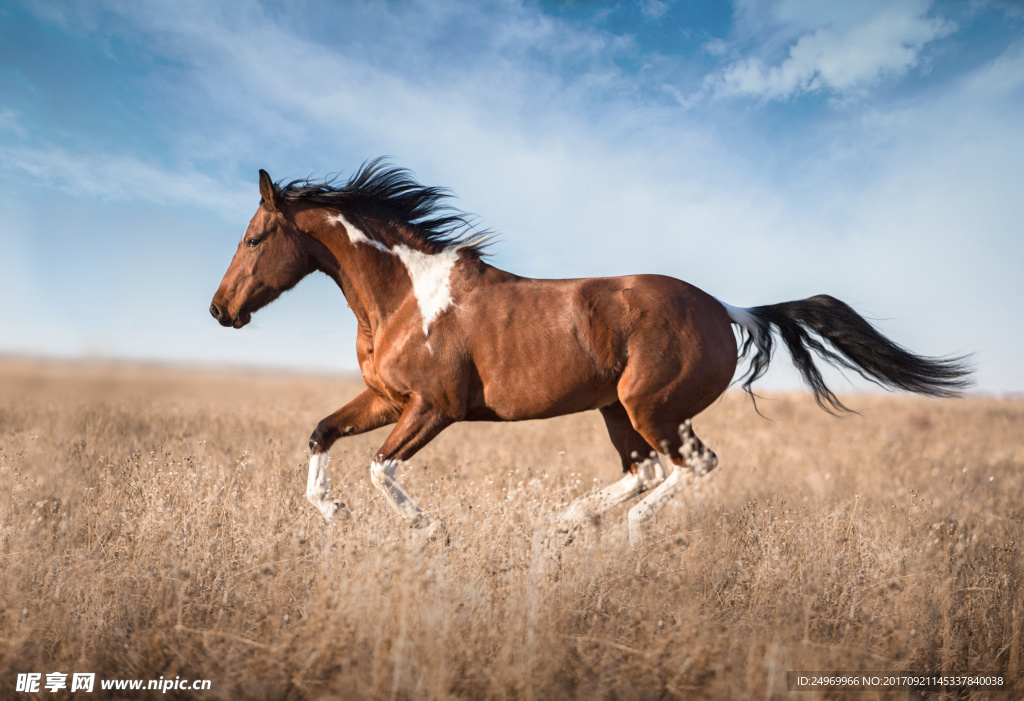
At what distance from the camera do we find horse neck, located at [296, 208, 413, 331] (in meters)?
4.68

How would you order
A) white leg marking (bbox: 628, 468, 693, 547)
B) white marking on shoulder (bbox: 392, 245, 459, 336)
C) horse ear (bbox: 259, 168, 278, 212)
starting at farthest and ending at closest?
horse ear (bbox: 259, 168, 278, 212)
white marking on shoulder (bbox: 392, 245, 459, 336)
white leg marking (bbox: 628, 468, 693, 547)

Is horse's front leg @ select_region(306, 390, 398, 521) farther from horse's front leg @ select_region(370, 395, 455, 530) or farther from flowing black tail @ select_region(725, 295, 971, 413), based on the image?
flowing black tail @ select_region(725, 295, 971, 413)

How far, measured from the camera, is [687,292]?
15.3 feet

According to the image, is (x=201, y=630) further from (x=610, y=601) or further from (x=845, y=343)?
(x=845, y=343)

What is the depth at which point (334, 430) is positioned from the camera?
4625 millimetres

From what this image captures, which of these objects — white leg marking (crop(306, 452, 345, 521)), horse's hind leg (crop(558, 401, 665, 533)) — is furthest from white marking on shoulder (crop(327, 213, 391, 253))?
horse's hind leg (crop(558, 401, 665, 533))

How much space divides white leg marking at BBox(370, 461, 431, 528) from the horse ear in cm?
221

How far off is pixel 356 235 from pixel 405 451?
1761 mm

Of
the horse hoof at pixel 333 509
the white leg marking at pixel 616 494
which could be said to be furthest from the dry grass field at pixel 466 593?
the white leg marking at pixel 616 494

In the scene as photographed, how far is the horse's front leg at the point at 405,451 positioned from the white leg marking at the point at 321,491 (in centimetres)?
35

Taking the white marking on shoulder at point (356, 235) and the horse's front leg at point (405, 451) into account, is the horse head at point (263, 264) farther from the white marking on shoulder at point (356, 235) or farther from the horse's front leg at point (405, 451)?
the horse's front leg at point (405, 451)

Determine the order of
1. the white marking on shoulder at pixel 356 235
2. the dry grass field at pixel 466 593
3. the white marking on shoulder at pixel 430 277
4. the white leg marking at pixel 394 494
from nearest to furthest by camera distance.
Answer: the dry grass field at pixel 466 593 < the white leg marking at pixel 394 494 < the white marking on shoulder at pixel 430 277 < the white marking on shoulder at pixel 356 235

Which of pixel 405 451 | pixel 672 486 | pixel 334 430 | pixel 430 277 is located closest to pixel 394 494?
pixel 405 451

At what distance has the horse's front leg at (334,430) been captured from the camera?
4.34m
